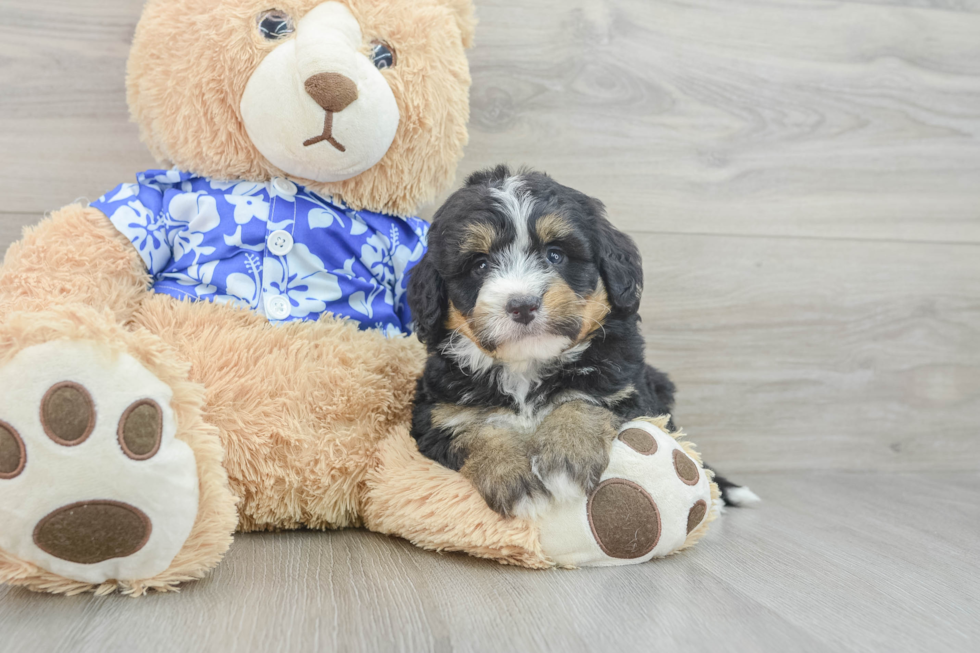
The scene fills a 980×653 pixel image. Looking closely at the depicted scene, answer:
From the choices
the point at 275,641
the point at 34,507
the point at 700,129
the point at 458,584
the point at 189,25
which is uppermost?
the point at 189,25

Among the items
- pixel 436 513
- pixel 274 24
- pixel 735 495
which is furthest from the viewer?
pixel 735 495

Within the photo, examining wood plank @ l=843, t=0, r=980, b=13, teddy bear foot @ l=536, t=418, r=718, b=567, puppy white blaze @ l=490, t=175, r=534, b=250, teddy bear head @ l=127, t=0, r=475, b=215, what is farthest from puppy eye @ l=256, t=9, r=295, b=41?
wood plank @ l=843, t=0, r=980, b=13

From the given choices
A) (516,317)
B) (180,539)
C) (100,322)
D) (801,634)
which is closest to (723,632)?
(801,634)

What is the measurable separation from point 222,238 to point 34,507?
802 mm

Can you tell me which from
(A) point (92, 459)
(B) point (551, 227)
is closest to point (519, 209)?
(B) point (551, 227)

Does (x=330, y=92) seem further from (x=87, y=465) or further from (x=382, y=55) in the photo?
(x=87, y=465)

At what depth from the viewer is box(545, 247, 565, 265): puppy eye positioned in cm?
150

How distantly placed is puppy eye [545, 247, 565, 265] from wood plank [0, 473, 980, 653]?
62 centimetres

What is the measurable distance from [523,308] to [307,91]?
0.70m

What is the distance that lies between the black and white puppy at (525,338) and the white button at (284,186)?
42 centimetres

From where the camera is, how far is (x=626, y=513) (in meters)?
1.41

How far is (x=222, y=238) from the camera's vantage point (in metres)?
1.74

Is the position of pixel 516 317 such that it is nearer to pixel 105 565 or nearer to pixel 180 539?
pixel 180 539

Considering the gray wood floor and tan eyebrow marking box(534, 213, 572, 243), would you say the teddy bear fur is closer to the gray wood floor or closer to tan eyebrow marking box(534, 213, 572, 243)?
the gray wood floor
